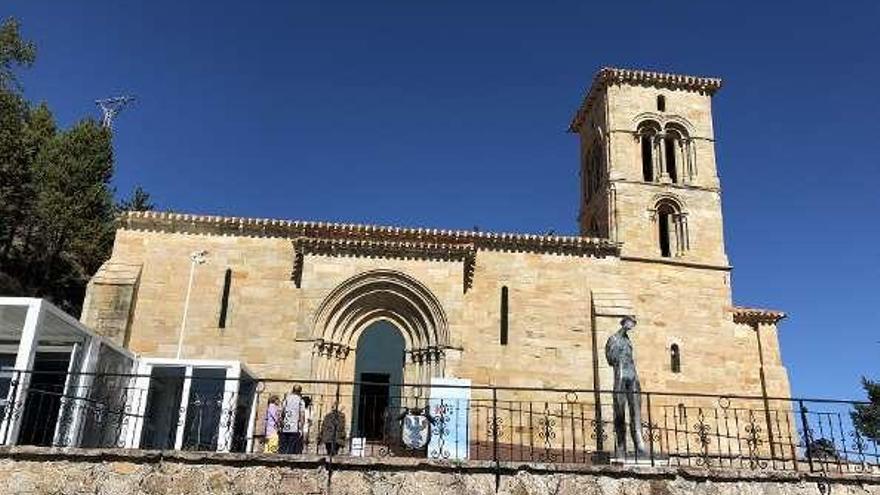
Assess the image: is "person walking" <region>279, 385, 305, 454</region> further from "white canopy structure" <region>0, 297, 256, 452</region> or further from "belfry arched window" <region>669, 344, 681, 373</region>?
"belfry arched window" <region>669, 344, 681, 373</region>

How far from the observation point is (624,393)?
11930 mm

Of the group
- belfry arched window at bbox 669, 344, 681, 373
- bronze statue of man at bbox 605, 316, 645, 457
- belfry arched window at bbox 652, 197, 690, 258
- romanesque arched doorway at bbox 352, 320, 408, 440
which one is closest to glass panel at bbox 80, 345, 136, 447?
romanesque arched doorway at bbox 352, 320, 408, 440

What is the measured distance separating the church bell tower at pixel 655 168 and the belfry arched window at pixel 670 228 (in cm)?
3

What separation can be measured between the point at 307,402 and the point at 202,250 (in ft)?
29.9

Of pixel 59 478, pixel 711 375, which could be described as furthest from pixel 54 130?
pixel 711 375

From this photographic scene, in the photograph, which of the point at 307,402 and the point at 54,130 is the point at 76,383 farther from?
the point at 54,130

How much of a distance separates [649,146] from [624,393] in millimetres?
17913

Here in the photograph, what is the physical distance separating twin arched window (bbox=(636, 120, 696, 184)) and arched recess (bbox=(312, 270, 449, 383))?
36.4ft

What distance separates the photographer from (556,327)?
879 inches

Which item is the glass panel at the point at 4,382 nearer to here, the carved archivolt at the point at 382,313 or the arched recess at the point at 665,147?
the carved archivolt at the point at 382,313

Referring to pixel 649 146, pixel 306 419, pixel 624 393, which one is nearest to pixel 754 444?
pixel 624 393

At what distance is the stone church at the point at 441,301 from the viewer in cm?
2072

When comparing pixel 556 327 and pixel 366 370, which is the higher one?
pixel 556 327

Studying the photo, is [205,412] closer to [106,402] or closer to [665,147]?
[106,402]
